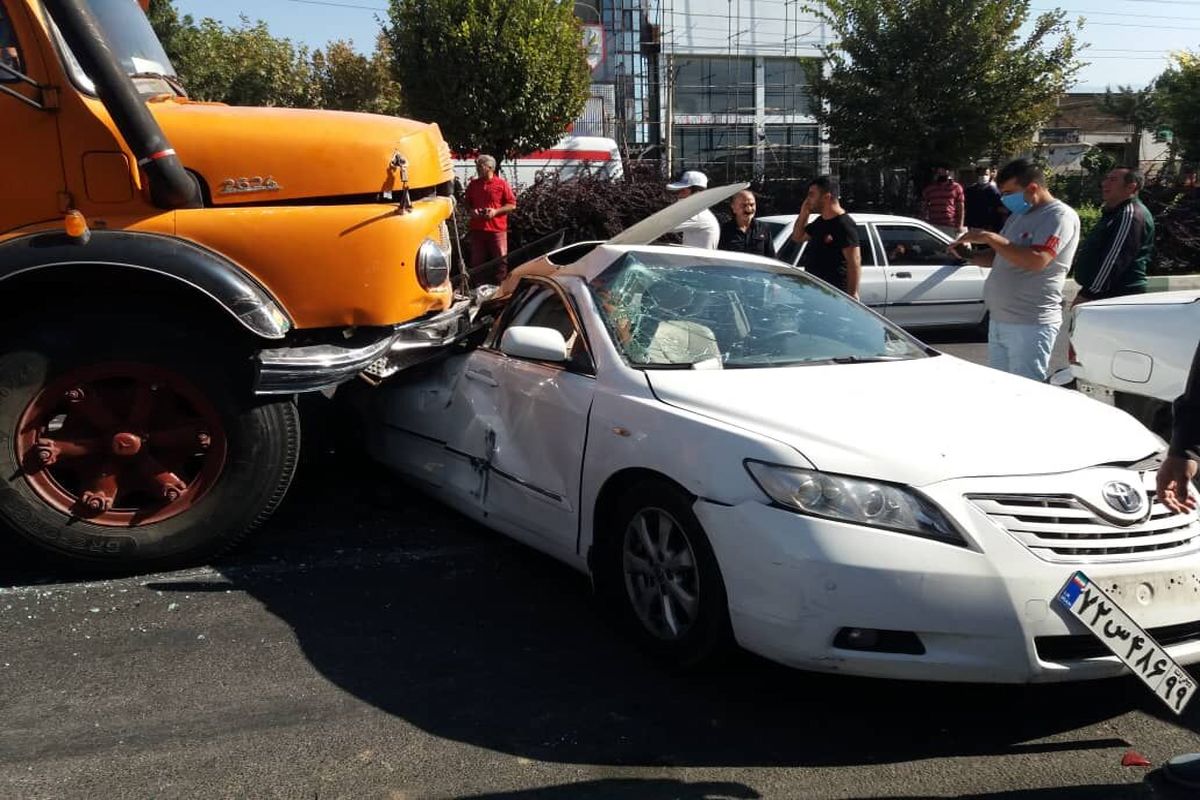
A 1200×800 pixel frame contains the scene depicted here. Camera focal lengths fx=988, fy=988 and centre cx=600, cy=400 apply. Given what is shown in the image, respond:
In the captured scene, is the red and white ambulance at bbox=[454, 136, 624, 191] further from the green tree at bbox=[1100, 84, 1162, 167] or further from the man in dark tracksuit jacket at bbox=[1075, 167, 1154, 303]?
the green tree at bbox=[1100, 84, 1162, 167]

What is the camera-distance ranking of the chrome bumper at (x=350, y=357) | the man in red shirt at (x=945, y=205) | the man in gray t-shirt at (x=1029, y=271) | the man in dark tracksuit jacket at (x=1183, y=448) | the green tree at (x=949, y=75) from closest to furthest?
the man in dark tracksuit jacket at (x=1183, y=448) < the chrome bumper at (x=350, y=357) < the man in gray t-shirt at (x=1029, y=271) < the man in red shirt at (x=945, y=205) < the green tree at (x=949, y=75)

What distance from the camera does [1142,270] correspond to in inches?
239

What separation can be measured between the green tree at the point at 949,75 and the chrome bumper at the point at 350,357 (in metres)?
16.9

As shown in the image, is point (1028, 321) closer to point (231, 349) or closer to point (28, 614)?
point (231, 349)

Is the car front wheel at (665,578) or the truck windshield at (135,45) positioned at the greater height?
the truck windshield at (135,45)

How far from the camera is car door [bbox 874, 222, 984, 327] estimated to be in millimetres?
10195

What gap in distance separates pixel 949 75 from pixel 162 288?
18.4 m

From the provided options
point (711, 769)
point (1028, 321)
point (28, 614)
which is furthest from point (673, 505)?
point (1028, 321)

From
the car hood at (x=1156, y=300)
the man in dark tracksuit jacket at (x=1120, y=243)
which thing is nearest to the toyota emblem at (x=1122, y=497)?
the car hood at (x=1156, y=300)

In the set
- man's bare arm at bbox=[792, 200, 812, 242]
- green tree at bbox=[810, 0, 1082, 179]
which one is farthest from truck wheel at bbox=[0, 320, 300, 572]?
green tree at bbox=[810, 0, 1082, 179]

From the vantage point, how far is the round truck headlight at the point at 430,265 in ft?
14.1

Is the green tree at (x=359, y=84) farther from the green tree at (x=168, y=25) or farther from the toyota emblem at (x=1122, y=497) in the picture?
the toyota emblem at (x=1122, y=497)

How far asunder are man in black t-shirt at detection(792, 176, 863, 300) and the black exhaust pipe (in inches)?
168

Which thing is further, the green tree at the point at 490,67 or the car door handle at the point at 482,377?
the green tree at the point at 490,67
